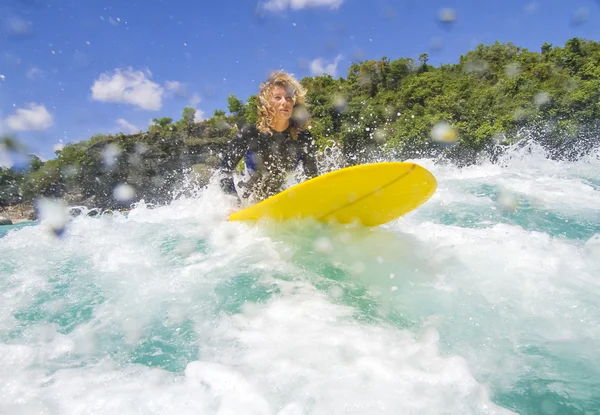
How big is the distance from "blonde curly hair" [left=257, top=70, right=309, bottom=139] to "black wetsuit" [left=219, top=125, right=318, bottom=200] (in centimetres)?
6

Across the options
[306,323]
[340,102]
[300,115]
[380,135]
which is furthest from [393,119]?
[306,323]

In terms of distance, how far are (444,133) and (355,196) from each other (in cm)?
1796

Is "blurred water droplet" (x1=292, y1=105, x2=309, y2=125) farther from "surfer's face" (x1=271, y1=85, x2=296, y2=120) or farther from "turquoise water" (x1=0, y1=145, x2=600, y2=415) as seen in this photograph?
"turquoise water" (x1=0, y1=145, x2=600, y2=415)

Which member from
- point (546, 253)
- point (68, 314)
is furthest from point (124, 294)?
point (546, 253)

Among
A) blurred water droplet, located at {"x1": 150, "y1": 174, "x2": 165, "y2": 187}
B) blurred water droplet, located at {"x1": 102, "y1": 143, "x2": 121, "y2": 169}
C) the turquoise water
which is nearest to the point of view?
the turquoise water

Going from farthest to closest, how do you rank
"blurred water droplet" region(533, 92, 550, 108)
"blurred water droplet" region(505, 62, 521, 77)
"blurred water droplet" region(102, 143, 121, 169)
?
"blurred water droplet" region(102, 143, 121, 169) < "blurred water droplet" region(505, 62, 521, 77) < "blurred water droplet" region(533, 92, 550, 108)

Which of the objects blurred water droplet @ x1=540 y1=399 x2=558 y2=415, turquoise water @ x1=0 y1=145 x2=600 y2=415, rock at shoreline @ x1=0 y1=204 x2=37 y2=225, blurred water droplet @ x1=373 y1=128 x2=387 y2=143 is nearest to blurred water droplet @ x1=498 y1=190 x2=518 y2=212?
turquoise water @ x1=0 y1=145 x2=600 y2=415

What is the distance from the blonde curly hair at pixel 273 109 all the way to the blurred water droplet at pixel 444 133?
56.8ft

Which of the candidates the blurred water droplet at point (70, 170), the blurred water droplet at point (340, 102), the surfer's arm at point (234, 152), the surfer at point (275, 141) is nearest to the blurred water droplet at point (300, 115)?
the surfer at point (275, 141)

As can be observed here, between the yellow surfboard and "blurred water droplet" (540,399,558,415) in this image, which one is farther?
the yellow surfboard

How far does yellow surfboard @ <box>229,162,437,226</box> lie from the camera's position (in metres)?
2.75

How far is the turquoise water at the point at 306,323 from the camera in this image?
4.18 feet

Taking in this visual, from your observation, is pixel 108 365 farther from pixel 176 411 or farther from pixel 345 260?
pixel 345 260

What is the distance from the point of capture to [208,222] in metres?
3.58
